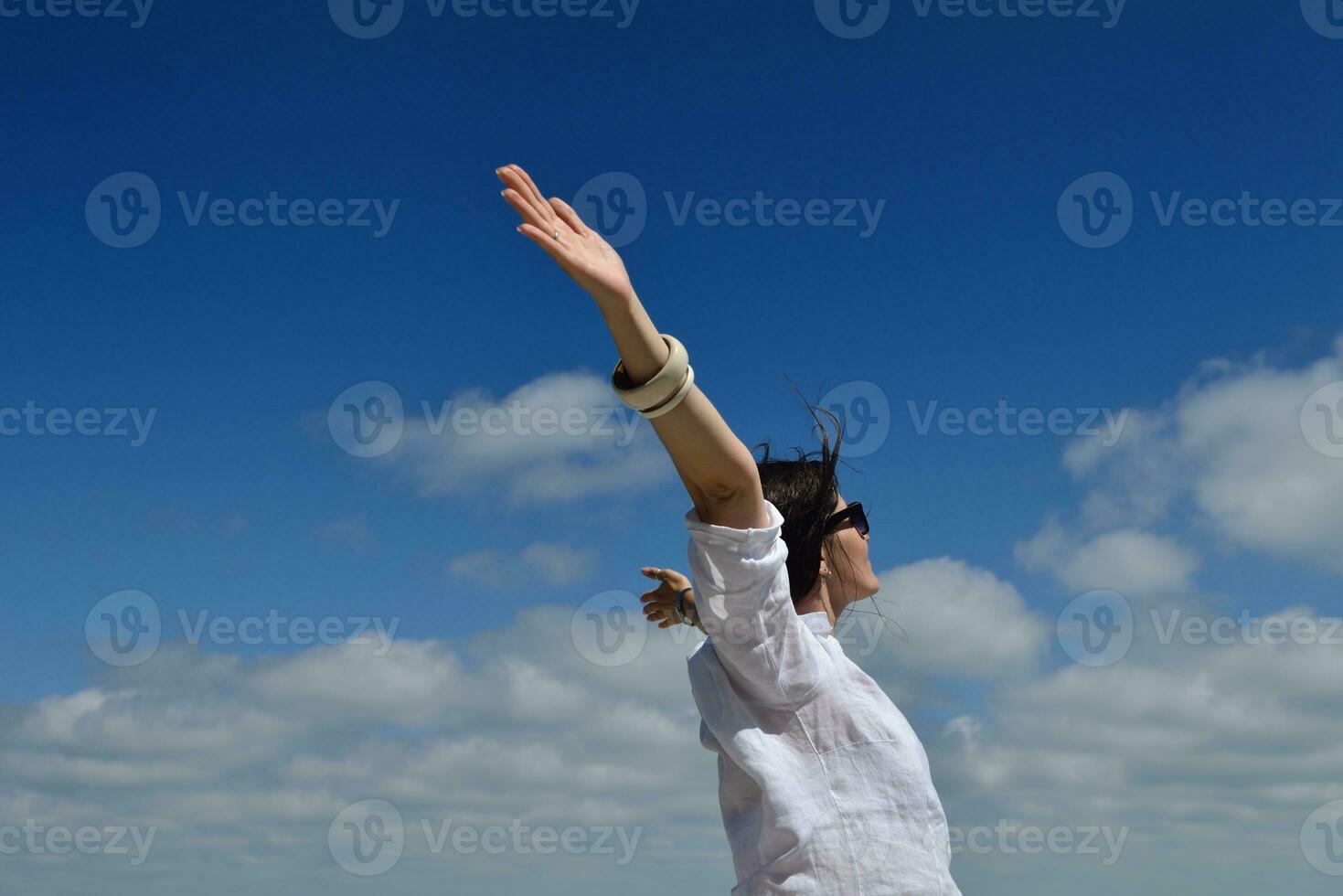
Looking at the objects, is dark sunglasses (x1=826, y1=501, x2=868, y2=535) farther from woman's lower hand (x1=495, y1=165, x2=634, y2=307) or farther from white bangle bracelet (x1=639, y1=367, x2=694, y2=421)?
woman's lower hand (x1=495, y1=165, x2=634, y2=307)

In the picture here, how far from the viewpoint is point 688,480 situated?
316cm

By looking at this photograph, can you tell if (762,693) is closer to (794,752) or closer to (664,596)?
(794,752)

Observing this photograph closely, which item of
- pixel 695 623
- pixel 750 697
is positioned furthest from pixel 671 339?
pixel 695 623

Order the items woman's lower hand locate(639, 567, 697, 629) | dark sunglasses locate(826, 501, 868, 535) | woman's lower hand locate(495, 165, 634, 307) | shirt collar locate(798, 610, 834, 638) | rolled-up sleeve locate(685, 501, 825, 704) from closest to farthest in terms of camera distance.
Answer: woman's lower hand locate(495, 165, 634, 307), rolled-up sleeve locate(685, 501, 825, 704), shirt collar locate(798, 610, 834, 638), dark sunglasses locate(826, 501, 868, 535), woman's lower hand locate(639, 567, 697, 629)

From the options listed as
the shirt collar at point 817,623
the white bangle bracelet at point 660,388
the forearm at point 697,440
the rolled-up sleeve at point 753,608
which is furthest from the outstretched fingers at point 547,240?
the shirt collar at point 817,623

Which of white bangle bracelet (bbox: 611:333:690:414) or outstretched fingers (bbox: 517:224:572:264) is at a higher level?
outstretched fingers (bbox: 517:224:572:264)

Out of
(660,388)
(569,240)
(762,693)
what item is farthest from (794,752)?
(569,240)

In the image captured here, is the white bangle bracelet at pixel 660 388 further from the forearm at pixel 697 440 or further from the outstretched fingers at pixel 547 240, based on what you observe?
the outstretched fingers at pixel 547 240

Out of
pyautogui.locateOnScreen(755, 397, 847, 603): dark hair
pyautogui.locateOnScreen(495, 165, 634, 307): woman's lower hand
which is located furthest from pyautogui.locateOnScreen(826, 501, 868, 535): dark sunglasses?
pyautogui.locateOnScreen(495, 165, 634, 307): woman's lower hand

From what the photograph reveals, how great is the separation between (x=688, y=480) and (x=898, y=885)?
4.14 feet

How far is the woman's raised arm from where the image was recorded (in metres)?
2.90

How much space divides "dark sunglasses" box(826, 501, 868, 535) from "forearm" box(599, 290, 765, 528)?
98 cm

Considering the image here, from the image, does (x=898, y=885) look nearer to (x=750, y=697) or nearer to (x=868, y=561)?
(x=750, y=697)

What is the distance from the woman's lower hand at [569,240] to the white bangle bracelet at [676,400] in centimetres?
24
